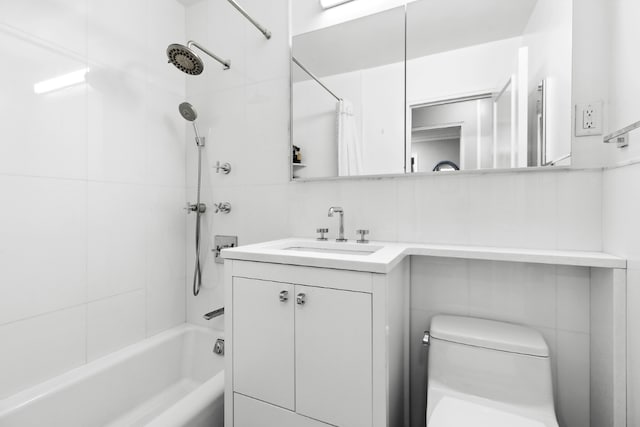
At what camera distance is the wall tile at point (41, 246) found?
1.13 metres

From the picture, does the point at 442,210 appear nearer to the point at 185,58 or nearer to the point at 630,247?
the point at 630,247

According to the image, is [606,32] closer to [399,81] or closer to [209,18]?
[399,81]

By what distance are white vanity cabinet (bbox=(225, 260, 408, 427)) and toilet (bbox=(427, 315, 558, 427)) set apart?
16cm

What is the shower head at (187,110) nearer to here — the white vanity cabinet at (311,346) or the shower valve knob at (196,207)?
the shower valve knob at (196,207)

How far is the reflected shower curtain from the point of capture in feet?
4.62

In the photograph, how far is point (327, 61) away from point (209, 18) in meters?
0.90

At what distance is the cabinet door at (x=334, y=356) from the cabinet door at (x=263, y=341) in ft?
0.13

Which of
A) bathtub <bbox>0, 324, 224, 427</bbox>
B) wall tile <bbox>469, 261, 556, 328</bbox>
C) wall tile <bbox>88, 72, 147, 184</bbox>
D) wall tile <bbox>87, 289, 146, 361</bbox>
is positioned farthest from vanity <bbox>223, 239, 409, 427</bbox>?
wall tile <bbox>88, 72, 147, 184</bbox>

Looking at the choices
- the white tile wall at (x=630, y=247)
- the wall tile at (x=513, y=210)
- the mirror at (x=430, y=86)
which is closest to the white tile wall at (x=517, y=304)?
the wall tile at (x=513, y=210)

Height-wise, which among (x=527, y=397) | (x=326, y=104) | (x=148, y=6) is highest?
(x=148, y=6)

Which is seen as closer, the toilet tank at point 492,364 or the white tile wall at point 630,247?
the white tile wall at point 630,247

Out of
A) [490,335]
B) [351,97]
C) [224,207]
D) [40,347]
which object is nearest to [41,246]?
[40,347]

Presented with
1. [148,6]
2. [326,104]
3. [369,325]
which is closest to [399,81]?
[326,104]

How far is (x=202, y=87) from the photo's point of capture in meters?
1.84
